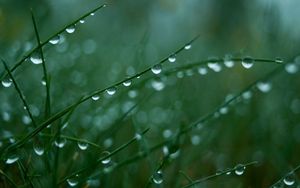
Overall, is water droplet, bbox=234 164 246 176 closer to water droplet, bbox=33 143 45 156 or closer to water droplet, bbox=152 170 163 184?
water droplet, bbox=152 170 163 184

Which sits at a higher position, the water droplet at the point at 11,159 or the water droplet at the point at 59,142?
the water droplet at the point at 59,142

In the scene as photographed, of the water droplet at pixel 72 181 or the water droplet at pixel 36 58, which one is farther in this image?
the water droplet at pixel 36 58

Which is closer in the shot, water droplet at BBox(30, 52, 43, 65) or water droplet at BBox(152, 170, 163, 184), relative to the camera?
water droplet at BBox(152, 170, 163, 184)

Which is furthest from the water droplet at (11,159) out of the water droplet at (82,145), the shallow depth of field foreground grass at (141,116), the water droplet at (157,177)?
the water droplet at (157,177)

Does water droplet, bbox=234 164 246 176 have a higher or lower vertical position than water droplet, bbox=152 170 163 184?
lower

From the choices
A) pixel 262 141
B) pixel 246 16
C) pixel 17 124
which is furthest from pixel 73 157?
pixel 246 16

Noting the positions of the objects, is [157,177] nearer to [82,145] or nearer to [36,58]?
[82,145]

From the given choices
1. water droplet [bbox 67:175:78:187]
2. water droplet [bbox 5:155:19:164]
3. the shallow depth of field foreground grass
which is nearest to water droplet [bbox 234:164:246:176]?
the shallow depth of field foreground grass

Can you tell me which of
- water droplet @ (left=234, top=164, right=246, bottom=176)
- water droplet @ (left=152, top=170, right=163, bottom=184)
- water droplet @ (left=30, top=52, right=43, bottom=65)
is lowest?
water droplet @ (left=234, top=164, right=246, bottom=176)

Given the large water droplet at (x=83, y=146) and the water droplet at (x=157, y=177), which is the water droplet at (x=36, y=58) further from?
the water droplet at (x=157, y=177)
